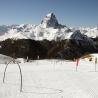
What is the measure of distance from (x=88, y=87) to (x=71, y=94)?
159 inches

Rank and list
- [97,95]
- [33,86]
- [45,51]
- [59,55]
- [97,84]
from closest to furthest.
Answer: [97,95] → [33,86] → [97,84] → [59,55] → [45,51]

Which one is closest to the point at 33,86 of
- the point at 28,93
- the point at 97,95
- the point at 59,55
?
the point at 28,93

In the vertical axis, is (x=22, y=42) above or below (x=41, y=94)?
above

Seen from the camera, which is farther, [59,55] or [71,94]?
[59,55]

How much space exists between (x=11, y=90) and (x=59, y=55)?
135m

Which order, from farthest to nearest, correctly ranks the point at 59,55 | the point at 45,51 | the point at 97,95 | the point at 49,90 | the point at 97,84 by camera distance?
the point at 45,51
the point at 59,55
the point at 97,84
the point at 49,90
the point at 97,95

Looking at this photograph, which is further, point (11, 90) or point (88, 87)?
point (88, 87)

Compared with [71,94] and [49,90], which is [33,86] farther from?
[71,94]

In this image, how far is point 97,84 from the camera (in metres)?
27.7

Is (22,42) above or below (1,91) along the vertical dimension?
above

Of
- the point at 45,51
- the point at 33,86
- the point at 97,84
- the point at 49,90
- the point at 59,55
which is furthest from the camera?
the point at 45,51

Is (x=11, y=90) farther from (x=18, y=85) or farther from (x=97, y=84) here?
(x=97, y=84)

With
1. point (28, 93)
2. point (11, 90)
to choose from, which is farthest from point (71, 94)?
point (11, 90)

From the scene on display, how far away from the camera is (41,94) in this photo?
73.1ft
